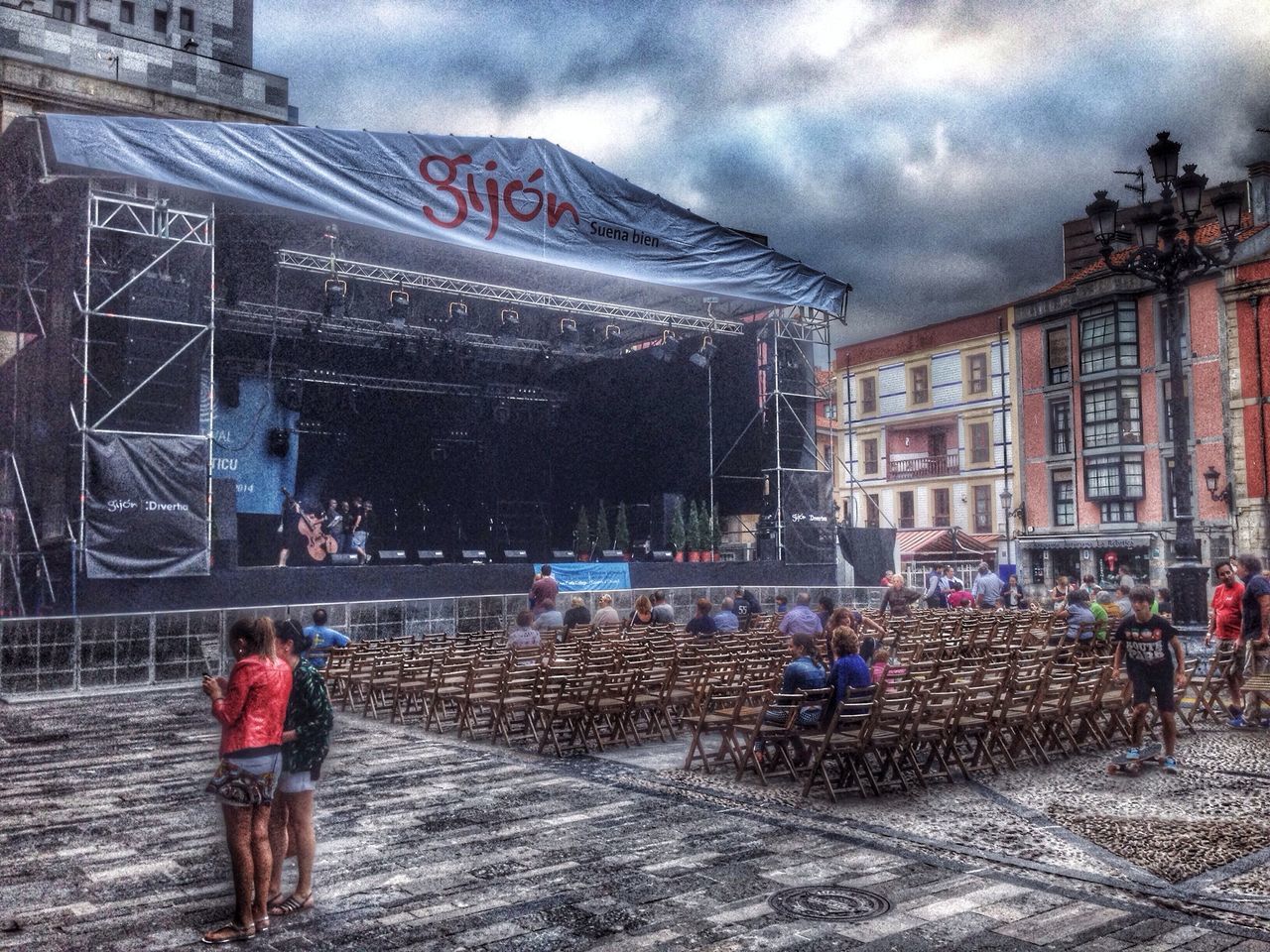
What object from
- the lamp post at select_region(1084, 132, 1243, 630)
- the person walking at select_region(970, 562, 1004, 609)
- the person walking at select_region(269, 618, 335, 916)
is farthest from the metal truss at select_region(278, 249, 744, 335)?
the person walking at select_region(269, 618, 335, 916)

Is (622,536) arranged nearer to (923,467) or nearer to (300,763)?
(300,763)

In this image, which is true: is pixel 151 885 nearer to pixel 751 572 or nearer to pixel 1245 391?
pixel 751 572

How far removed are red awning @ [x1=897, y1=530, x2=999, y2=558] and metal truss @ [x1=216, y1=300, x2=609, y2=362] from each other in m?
14.6

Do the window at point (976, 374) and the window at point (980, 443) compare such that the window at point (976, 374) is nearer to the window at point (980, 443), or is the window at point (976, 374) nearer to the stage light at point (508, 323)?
the window at point (980, 443)

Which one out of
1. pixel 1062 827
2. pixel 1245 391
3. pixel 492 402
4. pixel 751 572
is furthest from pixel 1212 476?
pixel 1062 827

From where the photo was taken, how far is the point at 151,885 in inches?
221

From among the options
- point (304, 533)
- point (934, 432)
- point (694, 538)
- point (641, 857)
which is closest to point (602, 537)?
point (694, 538)

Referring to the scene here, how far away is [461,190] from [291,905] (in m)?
15.3

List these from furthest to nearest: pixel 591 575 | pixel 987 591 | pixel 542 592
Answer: pixel 591 575
pixel 987 591
pixel 542 592

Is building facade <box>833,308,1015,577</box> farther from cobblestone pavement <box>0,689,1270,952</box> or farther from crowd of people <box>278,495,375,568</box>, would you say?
cobblestone pavement <box>0,689,1270,952</box>

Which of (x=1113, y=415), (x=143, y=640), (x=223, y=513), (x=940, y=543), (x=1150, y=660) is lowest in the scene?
(x=143, y=640)

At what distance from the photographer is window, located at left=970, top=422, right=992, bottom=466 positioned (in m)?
39.9

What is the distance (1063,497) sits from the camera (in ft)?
120

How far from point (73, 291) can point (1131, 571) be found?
3137cm
